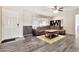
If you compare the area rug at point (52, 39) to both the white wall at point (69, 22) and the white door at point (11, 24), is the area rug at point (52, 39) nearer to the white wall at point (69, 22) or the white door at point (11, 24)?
the white wall at point (69, 22)

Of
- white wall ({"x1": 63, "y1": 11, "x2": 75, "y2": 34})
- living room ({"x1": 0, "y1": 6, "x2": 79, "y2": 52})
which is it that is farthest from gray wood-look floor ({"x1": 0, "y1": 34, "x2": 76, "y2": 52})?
white wall ({"x1": 63, "y1": 11, "x2": 75, "y2": 34})

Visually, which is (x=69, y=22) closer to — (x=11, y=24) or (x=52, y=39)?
(x=52, y=39)

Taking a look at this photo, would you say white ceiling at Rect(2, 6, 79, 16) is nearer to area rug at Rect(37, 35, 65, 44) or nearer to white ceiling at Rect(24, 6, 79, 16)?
white ceiling at Rect(24, 6, 79, 16)

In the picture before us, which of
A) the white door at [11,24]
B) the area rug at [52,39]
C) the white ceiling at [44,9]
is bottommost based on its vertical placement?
the area rug at [52,39]

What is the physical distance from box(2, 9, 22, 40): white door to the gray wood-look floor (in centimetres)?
16

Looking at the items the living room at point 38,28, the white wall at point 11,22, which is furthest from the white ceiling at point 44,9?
the white wall at point 11,22

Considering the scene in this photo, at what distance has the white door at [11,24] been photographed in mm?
2164

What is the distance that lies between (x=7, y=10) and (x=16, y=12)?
165mm

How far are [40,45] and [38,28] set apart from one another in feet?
1.04

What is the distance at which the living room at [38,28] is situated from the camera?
7.13 ft

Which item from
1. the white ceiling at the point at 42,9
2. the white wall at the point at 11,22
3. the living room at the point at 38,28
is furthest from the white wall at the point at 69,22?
the white wall at the point at 11,22

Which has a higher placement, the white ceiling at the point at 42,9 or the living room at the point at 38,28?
the white ceiling at the point at 42,9

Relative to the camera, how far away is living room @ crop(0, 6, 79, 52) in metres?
2.17
